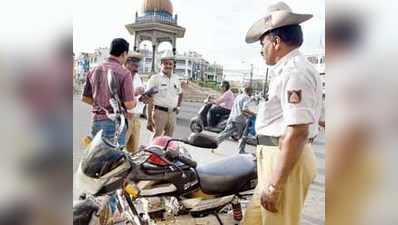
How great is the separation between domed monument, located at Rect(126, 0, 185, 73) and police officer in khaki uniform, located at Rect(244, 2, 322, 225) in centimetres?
29

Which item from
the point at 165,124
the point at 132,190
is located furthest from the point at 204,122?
the point at 132,190

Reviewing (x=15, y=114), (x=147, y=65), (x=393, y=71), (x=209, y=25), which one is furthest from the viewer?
(x=147, y=65)

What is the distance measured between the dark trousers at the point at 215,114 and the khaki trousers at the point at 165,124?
0.51 feet

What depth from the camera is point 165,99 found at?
1903 millimetres

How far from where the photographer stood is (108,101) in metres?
1.89

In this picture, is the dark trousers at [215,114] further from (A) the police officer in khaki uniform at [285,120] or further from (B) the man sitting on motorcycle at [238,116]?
(A) the police officer in khaki uniform at [285,120]

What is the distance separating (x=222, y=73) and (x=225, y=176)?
40 cm

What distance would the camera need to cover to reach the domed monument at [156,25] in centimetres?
174

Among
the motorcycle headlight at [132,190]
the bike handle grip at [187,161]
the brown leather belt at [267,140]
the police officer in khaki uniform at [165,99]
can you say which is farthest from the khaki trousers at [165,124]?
the brown leather belt at [267,140]

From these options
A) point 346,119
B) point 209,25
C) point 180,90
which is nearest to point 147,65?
point 180,90

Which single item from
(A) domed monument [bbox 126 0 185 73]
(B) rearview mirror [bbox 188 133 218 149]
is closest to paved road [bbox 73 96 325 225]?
(B) rearview mirror [bbox 188 133 218 149]

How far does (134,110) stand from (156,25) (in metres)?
0.36

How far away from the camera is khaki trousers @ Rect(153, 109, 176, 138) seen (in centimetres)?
186

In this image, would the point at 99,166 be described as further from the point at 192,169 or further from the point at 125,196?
the point at 192,169
